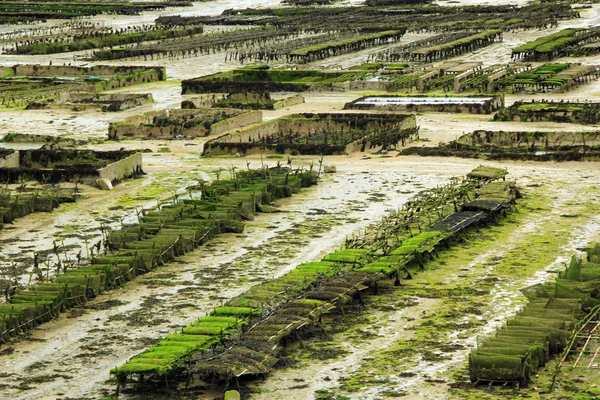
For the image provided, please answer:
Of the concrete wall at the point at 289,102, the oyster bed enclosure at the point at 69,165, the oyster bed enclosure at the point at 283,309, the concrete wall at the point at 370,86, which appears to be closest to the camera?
the oyster bed enclosure at the point at 283,309

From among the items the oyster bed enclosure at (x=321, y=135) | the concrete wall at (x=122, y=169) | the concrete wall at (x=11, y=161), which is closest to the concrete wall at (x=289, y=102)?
the oyster bed enclosure at (x=321, y=135)

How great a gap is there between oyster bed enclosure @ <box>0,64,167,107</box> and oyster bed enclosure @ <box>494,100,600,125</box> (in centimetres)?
2044

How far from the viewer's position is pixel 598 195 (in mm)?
36594

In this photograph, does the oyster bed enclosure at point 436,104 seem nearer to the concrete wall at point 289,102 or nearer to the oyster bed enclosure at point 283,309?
the concrete wall at point 289,102

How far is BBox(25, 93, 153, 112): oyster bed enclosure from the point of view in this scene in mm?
55594

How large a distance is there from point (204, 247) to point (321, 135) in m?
16.8

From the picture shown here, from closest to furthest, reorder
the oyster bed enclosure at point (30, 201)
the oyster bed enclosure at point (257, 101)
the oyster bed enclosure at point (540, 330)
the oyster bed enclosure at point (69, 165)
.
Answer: the oyster bed enclosure at point (540, 330)
the oyster bed enclosure at point (30, 201)
the oyster bed enclosure at point (69, 165)
the oyster bed enclosure at point (257, 101)

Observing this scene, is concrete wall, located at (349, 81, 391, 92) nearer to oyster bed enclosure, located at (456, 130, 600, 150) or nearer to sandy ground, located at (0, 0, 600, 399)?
sandy ground, located at (0, 0, 600, 399)

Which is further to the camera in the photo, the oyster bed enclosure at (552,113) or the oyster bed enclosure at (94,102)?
the oyster bed enclosure at (94,102)

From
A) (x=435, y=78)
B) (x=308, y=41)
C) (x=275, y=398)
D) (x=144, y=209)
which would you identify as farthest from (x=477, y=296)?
(x=308, y=41)

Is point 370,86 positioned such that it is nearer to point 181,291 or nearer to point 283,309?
point 181,291

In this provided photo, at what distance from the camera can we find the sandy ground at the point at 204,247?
22.1 meters

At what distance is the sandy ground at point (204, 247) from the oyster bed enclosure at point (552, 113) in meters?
0.69

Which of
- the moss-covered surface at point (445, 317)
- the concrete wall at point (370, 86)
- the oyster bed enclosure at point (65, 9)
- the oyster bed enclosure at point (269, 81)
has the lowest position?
the moss-covered surface at point (445, 317)
